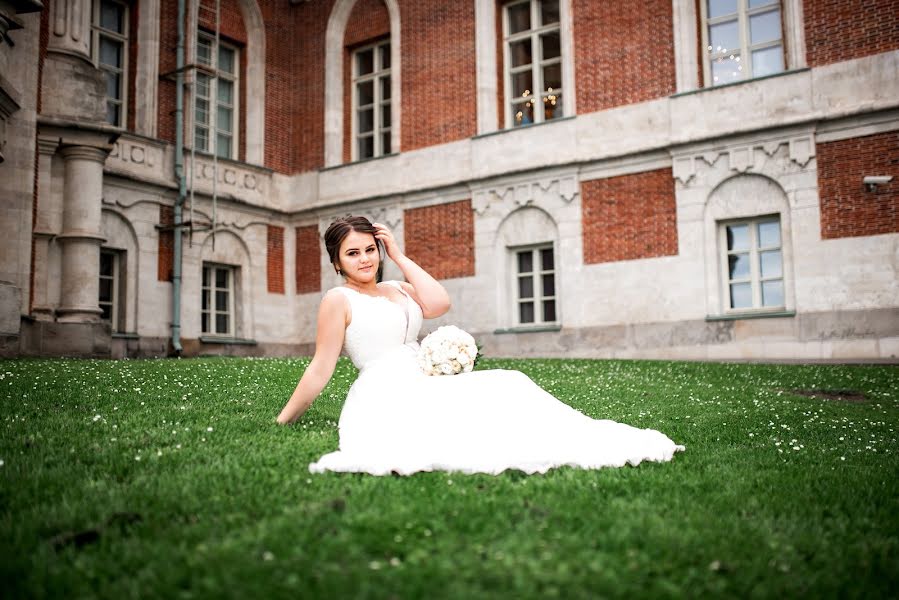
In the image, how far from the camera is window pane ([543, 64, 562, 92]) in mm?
18781

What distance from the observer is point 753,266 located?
16031mm

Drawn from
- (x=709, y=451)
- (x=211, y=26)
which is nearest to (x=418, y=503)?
(x=709, y=451)

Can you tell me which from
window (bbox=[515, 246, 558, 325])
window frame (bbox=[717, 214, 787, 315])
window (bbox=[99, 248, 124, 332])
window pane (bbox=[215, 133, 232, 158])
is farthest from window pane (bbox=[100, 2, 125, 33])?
window frame (bbox=[717, 214, 787, 315])

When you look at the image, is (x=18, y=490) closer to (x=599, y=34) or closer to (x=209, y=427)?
(x=209, y=427)

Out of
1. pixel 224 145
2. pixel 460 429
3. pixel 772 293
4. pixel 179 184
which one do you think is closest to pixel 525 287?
pixel 772 293

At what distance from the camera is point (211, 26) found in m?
20.6

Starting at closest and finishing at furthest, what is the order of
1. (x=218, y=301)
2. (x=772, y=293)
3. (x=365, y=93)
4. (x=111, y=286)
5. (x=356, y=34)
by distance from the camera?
(x=772, y=293) → (x=111, y=286) → (x=218, y=301) → (x=356, y=34) → (x=365, y=93)

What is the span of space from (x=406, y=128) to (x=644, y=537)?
17.9 meters

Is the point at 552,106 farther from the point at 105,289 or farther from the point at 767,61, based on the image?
the point at 105,289

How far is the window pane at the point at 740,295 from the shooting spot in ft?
52.7

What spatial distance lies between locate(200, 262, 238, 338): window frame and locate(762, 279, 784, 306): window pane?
1292 cm

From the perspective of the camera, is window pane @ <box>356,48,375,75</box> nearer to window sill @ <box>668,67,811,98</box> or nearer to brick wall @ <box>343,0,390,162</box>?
brick wall @ <box>343,0,390,162</box>

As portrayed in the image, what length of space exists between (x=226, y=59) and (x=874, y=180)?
16.3 metres

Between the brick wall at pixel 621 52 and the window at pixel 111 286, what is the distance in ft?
37.3
